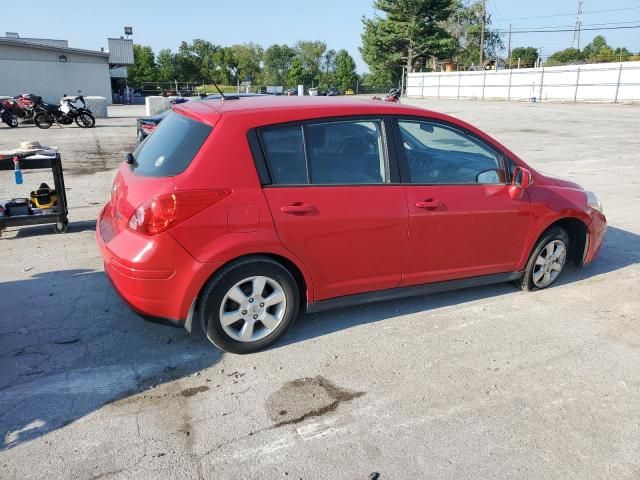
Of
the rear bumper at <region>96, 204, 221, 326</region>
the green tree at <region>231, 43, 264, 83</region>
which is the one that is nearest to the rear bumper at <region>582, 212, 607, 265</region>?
the rear bumper at <region>96, 204, 221, 326</region>

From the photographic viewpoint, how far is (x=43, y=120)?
65.2ft

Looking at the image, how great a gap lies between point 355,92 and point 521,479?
7444 centimetres

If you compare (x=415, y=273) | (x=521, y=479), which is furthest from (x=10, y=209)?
(x=521, y=479)

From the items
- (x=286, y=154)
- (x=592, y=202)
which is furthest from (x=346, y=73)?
(x=286, y=154)

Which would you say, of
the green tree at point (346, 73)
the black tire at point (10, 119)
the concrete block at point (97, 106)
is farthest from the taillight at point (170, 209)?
the green tree at point (346, 73)

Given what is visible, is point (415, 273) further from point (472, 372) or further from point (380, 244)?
point (472, 372)

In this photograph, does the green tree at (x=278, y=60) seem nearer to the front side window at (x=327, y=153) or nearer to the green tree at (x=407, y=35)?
the green tree at (x=407, y=35)

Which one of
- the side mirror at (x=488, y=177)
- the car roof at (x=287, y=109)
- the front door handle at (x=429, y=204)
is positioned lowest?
the front door handle at (x=429, y=204)

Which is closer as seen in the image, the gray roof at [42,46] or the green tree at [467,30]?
the gray roof at [42,46]

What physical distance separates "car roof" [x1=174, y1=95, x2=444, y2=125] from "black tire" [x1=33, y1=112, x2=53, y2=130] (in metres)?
18.5

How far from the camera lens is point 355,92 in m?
73.6

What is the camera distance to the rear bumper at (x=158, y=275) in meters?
3.21

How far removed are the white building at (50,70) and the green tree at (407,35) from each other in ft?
112

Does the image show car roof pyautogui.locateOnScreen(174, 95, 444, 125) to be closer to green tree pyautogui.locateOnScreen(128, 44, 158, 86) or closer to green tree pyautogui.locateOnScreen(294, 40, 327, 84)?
green tree pyautogui.locateOnScreen(128, 44, 158, 86)
